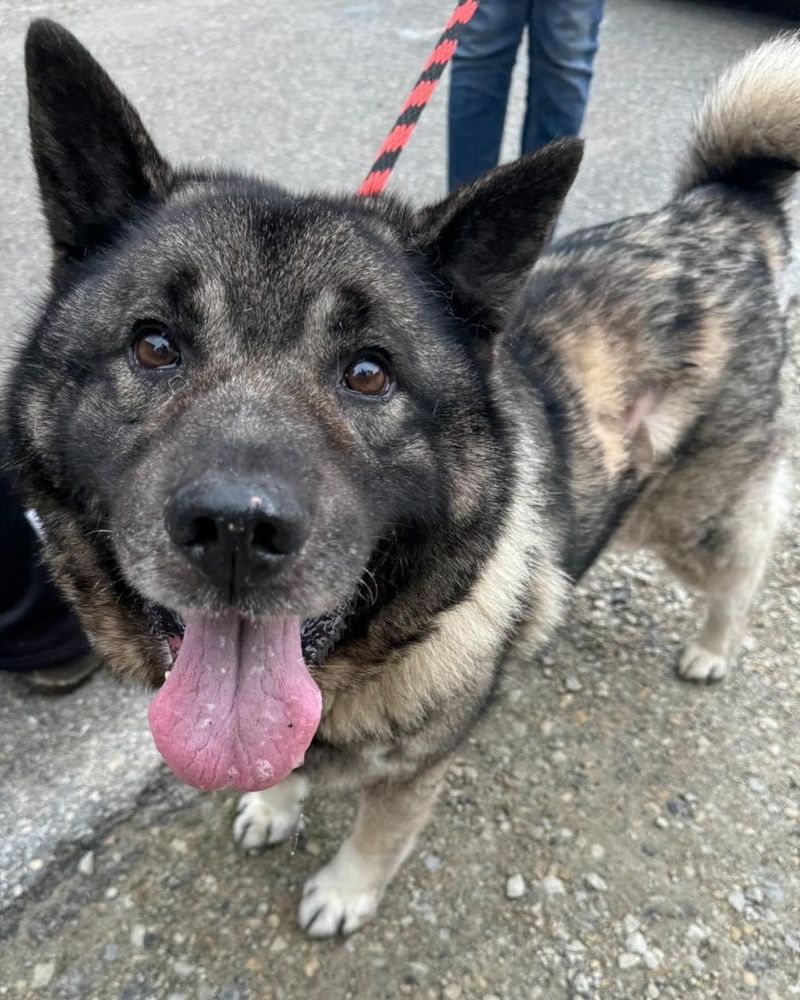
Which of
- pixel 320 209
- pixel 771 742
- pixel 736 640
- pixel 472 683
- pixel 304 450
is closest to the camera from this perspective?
pixel 304 450

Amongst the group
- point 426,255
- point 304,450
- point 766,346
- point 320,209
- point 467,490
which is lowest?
point 766,346

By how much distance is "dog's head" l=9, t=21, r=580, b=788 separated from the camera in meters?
1.49

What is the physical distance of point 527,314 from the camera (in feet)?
8.22

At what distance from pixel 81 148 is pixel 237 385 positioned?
0.63 m

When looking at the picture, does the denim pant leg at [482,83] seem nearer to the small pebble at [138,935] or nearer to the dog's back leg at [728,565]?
the dog's back leg at [728,565]

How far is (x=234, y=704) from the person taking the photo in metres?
1.61

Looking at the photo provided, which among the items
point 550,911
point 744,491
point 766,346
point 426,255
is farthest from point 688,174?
point 550,911

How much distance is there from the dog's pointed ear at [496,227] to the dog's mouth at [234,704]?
792 millimetres

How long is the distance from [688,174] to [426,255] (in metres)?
1.44

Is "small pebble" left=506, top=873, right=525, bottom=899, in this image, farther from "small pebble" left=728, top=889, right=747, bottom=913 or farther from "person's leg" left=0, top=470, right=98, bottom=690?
"person's leg" left=0, top=470, right=98, bottom=690

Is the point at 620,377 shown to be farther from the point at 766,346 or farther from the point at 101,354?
the point at 101,354

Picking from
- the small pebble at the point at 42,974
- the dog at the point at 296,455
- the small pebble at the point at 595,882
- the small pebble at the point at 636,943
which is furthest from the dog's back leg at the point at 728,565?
the small pebble at the point at 42,974

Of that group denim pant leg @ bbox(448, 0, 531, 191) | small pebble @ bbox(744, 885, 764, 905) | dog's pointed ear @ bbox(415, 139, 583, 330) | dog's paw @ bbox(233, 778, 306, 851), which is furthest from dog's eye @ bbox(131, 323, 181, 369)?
denim pant leg @ bbox(448, 0, 531, 191)

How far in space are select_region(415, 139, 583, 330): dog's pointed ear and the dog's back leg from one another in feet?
4.30
